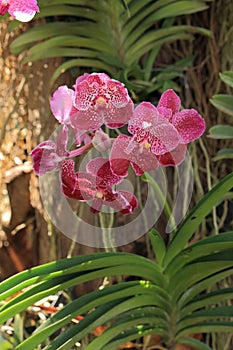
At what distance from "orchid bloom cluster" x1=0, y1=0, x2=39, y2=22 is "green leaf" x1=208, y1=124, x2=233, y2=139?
47 centimetres

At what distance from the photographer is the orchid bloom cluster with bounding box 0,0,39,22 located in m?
0.84

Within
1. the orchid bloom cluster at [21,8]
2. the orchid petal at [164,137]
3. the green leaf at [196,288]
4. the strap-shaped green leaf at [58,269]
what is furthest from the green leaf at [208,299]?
the orchid bloom cluster at [21,8]

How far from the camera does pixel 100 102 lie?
0.85 meters

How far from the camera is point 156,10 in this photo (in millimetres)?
1287

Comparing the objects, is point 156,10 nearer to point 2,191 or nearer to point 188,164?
point 188,164

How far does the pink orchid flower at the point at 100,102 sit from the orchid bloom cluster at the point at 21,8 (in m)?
0.11

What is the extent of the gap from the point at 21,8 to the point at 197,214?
0.37 meters

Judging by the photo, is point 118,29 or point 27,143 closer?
point 118,29

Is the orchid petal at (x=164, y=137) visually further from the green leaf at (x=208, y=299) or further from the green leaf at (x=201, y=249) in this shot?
the green leaf at (x=208, y=299)


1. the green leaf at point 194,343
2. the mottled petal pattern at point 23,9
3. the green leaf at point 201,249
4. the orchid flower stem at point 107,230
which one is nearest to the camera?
the mottled petal pattern at point 23,9

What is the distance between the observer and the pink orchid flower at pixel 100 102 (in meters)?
0.84

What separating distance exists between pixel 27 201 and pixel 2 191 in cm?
6

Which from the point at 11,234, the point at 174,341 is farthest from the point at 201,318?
the point at 11,234

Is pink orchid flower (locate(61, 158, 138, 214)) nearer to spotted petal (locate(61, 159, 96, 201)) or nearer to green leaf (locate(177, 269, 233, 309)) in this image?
spotted petal (locate(61, 159, 96, 201))
